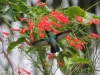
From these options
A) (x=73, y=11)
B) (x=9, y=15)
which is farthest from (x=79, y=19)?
(x=9, y=15)

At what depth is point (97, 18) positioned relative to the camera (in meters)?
0.76

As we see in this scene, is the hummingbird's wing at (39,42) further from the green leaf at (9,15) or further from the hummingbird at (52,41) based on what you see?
the green leaf at (9,15)

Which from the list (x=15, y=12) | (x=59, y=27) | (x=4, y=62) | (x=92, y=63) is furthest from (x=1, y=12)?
(x=4, y=62)

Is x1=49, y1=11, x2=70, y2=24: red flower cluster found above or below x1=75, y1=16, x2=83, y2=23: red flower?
above

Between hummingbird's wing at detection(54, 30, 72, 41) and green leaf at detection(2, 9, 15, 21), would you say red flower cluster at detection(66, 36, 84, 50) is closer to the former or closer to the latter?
hummingbird's wing at detection(54, 30, 72, 41)

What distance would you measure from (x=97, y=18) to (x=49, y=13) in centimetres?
14

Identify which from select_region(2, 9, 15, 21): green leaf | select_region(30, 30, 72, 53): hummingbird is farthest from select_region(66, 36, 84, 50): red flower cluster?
select_region(2, 9, 15, 21): green leaf

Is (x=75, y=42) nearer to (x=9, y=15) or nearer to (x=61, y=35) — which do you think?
(x=61, y=35)

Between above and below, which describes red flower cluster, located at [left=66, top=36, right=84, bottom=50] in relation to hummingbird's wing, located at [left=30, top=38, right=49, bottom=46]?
below

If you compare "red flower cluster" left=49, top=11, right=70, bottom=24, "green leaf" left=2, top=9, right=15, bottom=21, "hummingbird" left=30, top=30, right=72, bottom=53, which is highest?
"green leaf" left=2, top=9, right=15, bottom=21

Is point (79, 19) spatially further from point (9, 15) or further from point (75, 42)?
point (9, 15)

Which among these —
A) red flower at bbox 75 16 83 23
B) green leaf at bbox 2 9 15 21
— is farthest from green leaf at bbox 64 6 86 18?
green leaf at bbox 2 9 15 21

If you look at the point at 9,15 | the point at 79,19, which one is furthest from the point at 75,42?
the point at 9,15

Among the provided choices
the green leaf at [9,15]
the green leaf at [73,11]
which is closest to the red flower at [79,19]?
the green leaf at [73,11]
